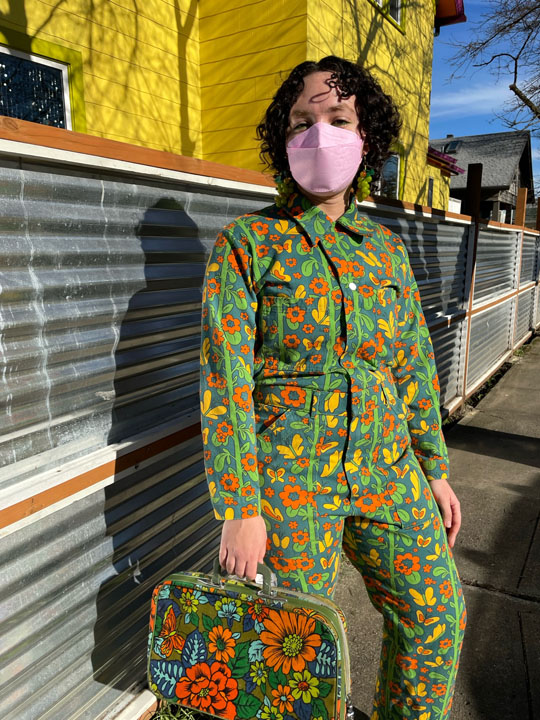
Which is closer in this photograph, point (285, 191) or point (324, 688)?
point (324, 688)

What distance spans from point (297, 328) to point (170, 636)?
86 cm

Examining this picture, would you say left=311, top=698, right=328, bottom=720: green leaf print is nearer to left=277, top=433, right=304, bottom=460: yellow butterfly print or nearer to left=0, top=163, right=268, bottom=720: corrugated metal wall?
left=277, top=433, right=304, bottom=460: yellow butterfly print

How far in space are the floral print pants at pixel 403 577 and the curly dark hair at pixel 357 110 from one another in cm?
103

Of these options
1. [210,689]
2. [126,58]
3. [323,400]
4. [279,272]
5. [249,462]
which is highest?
[126,58]

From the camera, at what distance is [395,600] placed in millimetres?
1513

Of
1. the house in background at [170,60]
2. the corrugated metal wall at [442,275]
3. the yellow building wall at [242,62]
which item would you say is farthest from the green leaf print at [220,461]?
the yellow building wall at [242,62]

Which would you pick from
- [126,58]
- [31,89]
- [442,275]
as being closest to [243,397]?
[442,275]

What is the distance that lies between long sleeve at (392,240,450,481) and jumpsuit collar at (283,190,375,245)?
0.20 metres

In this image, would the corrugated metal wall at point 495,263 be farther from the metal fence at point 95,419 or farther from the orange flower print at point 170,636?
the orange flower print at point 170,636

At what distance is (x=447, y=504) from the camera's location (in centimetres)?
171

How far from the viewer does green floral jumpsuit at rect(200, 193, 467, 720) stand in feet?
4.34

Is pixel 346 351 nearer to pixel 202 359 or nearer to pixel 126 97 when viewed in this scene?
pixel 202 359

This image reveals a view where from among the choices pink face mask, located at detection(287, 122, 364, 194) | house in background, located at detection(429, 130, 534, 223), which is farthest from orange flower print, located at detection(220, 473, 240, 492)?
house in background, located at detection(429, 130, 534, 223)

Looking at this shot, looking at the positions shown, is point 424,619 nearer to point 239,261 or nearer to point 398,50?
point 239,261
